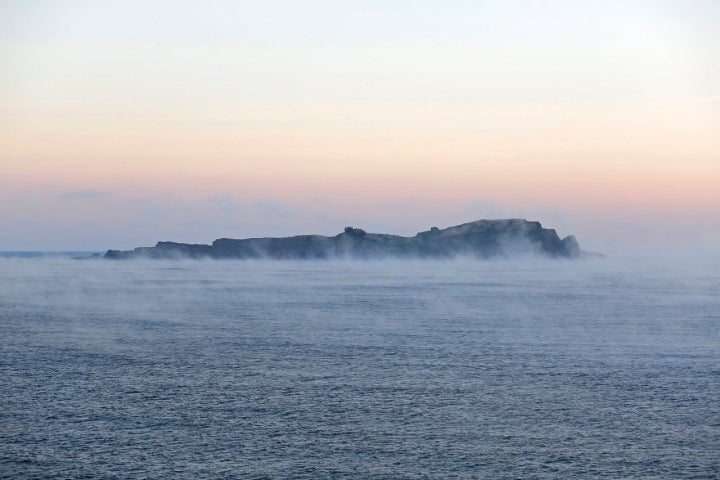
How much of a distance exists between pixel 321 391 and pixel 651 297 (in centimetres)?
11035

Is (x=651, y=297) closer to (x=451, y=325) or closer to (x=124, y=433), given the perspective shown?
(x=451, y=325)

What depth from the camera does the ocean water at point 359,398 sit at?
A: 38375 mm

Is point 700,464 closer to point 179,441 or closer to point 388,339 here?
point 179,441

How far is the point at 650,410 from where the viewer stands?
47656 millimetres

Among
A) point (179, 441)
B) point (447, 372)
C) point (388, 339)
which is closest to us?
point (179, 441)

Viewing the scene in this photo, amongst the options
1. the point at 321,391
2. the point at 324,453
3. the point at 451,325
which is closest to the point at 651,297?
the point at 451,325

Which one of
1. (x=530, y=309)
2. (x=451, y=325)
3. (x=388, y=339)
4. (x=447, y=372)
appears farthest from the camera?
(x=530, y=309)

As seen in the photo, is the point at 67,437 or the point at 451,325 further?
the point at 451,325

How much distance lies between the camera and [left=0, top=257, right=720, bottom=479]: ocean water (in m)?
38.4

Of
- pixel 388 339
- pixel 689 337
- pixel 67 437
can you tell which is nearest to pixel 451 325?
pixel 388 339

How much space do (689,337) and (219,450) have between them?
56.0 m

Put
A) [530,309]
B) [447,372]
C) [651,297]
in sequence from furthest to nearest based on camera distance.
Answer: [651,297] → [530,309] → [447,372]

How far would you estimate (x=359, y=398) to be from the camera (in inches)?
1977

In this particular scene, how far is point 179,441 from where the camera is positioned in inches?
1623
